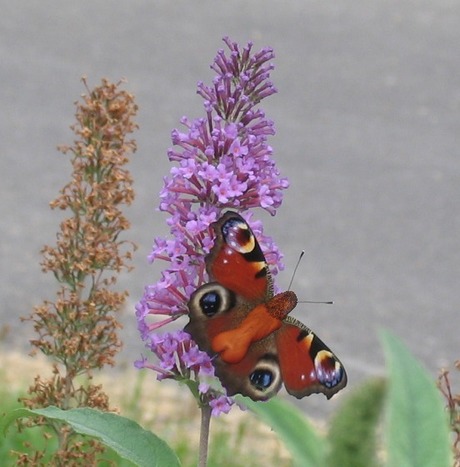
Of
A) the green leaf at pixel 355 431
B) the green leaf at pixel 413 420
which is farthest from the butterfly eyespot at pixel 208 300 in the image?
the green leaf at pixel 355 431

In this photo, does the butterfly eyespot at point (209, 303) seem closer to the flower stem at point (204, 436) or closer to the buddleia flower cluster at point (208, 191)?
the buddleia flower cluster at point (208, 191)

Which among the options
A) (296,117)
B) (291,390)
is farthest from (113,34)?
(291,390)

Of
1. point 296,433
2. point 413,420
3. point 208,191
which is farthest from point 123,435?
point 413,420

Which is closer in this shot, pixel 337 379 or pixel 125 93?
pixel 337 379

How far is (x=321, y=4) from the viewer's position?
1392cm

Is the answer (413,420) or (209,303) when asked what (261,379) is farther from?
(413,420)

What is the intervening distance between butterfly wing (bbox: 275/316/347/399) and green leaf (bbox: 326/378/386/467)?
113 cm

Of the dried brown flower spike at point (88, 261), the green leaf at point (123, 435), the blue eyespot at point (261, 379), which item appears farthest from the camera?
the dried brown flower spike at point (88, 261)

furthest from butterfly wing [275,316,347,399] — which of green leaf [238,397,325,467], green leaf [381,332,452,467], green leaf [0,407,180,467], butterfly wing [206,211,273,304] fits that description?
green leaf [381,332,452,467]

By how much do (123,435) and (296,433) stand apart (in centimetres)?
89

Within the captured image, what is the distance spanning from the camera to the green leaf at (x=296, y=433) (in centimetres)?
91

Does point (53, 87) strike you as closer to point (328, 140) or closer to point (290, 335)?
point (328, 140)

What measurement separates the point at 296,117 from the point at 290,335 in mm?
8315

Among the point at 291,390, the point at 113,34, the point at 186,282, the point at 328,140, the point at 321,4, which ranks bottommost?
the point at 291,390
